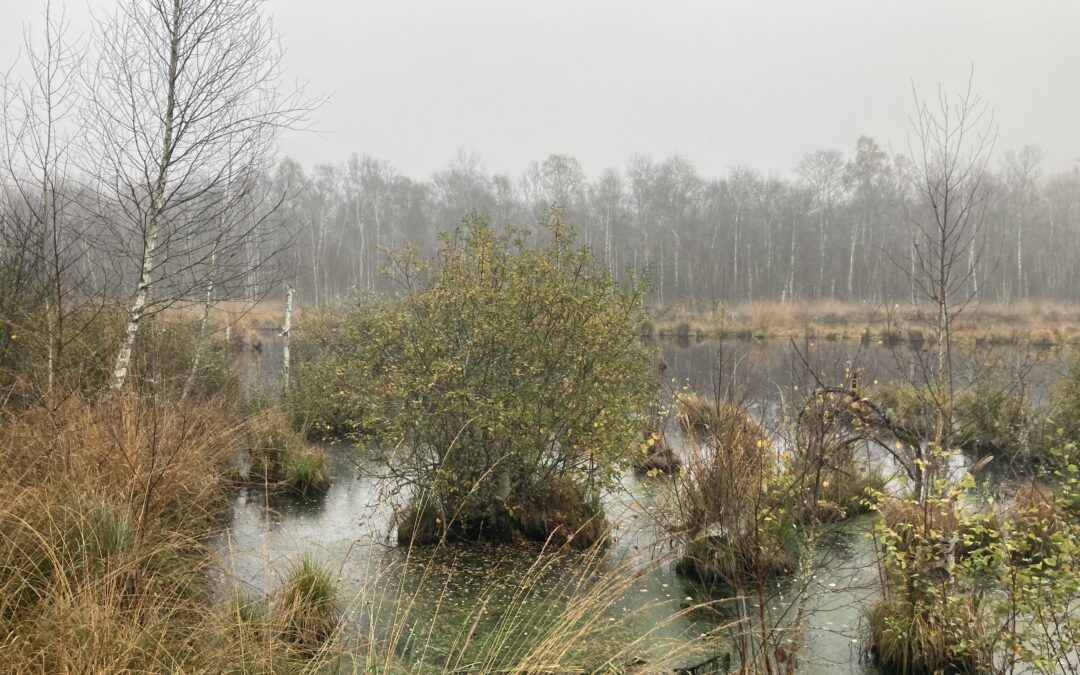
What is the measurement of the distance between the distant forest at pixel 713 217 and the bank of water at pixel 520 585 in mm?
35286

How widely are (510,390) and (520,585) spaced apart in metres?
2.73

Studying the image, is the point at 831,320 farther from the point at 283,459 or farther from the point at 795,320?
the point at 283,459

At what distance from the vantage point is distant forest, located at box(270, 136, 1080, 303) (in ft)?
145

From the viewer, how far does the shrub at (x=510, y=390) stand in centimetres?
661

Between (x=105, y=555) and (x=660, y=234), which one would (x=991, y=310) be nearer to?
(x=660, y=234)

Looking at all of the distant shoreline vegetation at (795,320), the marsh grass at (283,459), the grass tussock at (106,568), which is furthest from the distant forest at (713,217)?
the grass tussock at (106,568)

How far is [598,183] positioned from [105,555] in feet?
172

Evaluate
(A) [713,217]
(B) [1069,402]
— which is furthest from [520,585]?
(A) [713,217]

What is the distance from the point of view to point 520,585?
4.09 m

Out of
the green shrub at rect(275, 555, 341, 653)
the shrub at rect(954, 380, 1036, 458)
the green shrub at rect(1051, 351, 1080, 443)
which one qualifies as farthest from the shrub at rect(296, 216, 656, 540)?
the shrub at rect(954, 380, 1036, 458)

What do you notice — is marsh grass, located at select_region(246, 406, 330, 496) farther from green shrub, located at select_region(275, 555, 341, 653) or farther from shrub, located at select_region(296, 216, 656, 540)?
green shrub, located at select_region(275, 555, 341, 653)

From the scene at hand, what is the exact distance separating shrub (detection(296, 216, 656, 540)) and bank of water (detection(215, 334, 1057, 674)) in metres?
0.46

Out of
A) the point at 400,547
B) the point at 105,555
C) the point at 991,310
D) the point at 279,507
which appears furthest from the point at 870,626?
the point at 991,310

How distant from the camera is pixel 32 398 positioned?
6184mm
